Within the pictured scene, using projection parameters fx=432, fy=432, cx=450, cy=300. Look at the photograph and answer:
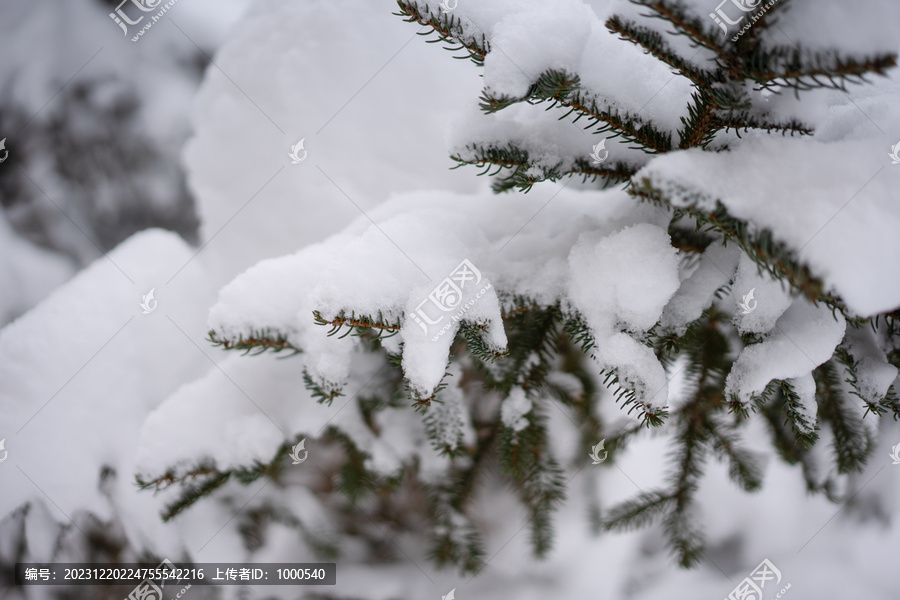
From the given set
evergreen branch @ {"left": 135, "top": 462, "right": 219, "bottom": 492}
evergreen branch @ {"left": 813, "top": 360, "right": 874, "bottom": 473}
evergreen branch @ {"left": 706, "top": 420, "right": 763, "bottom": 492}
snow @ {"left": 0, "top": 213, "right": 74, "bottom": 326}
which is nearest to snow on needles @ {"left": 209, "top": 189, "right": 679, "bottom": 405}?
evergreen branch @ {"left": 135, "top": 462, "right": 219, "bottom": 492}

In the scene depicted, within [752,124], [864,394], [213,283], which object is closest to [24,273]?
[213,283]

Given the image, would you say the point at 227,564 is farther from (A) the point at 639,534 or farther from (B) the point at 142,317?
(A) the point at 639,534

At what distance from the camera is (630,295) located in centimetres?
64

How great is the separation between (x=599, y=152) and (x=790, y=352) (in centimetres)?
44

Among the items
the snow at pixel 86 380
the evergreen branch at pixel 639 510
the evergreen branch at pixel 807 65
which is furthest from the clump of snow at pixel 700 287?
the snow at pixel 86 380

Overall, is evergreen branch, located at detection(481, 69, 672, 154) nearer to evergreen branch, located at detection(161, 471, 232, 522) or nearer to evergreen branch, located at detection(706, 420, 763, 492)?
evergreen branch, located at detection(706, 420, 763, 492)

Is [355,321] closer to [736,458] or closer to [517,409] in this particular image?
[517,409]

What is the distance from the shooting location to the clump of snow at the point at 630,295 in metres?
0.64

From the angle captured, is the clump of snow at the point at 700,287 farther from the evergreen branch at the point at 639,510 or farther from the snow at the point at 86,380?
the snow at the point at 86,380

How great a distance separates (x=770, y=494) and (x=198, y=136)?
99.5 inches

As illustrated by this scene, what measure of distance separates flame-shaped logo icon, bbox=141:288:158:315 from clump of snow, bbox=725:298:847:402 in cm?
140

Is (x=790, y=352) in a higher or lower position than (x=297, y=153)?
lower

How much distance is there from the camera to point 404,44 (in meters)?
1.18

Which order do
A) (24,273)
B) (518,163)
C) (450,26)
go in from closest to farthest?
(450,26)
(518,163)
(24,273)
